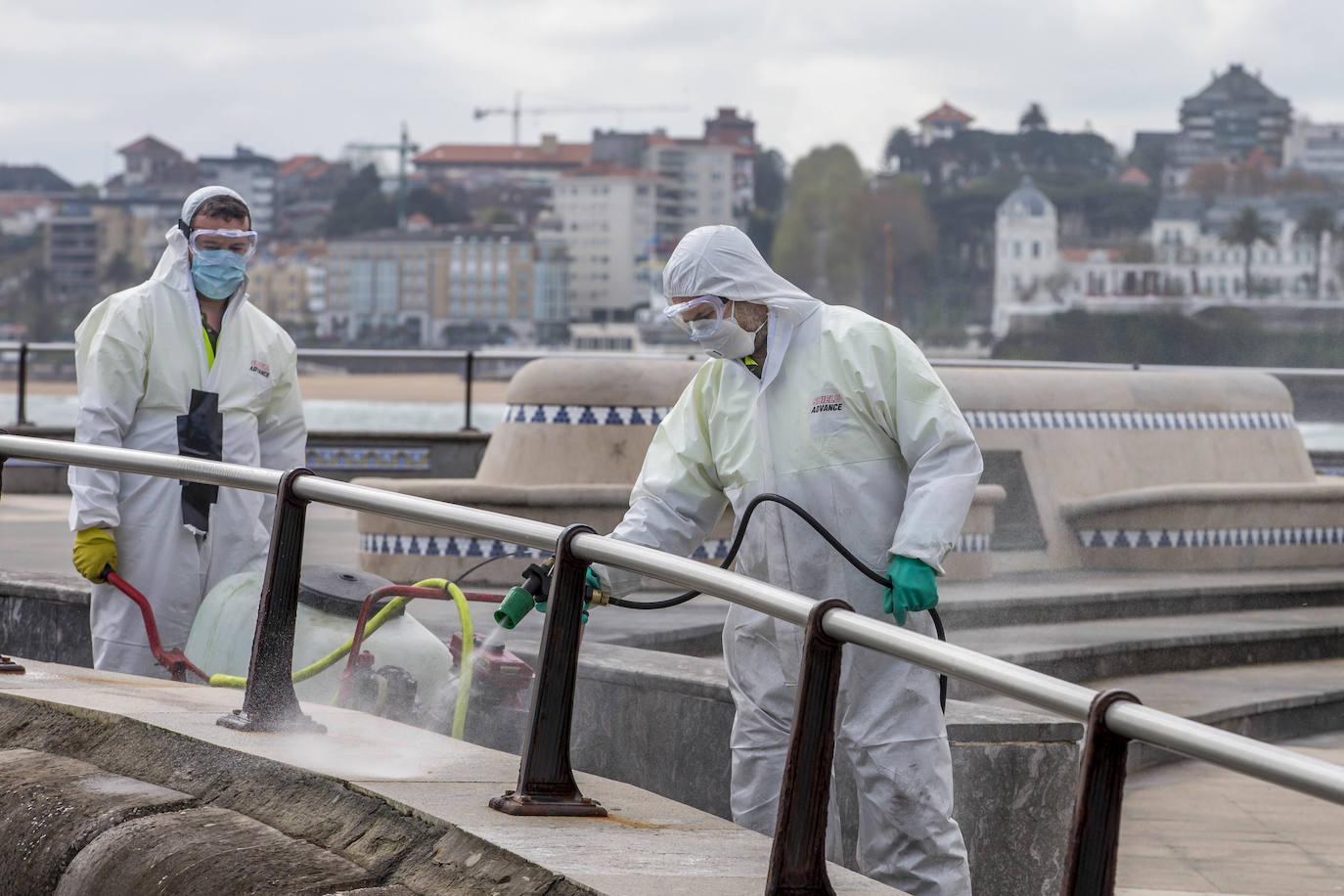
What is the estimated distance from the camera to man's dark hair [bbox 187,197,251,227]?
563 cm

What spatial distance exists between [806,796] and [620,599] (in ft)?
4.19

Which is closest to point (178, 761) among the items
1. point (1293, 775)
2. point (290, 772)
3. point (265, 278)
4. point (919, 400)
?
point (290, 772)

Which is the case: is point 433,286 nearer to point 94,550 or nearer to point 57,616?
point 57,616

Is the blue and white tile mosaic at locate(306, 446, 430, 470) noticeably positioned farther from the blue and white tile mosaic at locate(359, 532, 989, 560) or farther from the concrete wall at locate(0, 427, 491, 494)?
the blue and white tile mosaic at locate(359, 532, 989, 560)

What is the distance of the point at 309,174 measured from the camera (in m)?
170

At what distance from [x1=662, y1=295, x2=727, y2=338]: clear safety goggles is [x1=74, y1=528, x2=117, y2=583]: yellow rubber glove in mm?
1970

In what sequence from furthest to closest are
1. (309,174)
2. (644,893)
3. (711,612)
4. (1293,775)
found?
1. (309,174)
2. (711,612)
3. (644,893)
4. (1293,775)

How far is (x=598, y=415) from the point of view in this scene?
9188mm

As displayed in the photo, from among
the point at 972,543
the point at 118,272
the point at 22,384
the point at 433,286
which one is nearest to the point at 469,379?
the point at 22,384

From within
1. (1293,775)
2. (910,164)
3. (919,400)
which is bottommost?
(1293,775)

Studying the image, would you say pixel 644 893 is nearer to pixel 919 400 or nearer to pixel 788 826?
pixel 788 826

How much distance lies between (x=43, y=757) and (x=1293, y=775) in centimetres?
304

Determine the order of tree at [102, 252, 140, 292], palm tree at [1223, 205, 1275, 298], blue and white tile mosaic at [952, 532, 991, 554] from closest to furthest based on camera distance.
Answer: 1. blue and white tile mosaic at [952, 532, 991, 554]
2. palm tree at [1223, 205, 1275, 298]
3. tree at [102, 252, 140, 292]

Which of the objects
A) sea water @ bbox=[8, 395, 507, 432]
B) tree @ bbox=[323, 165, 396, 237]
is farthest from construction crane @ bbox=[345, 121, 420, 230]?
sea water @ bbox=[8, 395, 507, 432]
